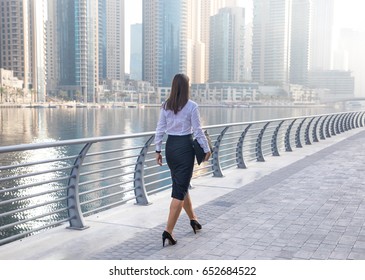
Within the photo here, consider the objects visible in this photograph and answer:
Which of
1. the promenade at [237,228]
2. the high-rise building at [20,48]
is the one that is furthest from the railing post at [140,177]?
the high-rise building at [20,48]

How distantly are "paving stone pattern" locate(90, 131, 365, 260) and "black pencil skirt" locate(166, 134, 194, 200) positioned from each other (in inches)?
26.3

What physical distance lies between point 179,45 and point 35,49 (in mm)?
62875

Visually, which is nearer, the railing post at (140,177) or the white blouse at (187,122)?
the white blouse at (187,122)

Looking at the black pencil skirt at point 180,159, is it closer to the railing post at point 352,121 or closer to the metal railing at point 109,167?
the metal railing at point 109,167

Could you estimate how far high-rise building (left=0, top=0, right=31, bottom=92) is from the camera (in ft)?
602

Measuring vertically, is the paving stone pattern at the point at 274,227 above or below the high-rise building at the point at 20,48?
below

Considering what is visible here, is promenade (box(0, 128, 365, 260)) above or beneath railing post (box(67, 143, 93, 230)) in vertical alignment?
beneath

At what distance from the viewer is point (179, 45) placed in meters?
199

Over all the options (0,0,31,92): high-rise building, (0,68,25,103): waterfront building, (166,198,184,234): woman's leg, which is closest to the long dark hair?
(166,198,184,234): woman's leg

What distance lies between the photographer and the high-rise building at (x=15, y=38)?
7229 inches

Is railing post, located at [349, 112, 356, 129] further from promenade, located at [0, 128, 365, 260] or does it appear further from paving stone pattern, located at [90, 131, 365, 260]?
promenade, located at [0, 128, 365, 260]

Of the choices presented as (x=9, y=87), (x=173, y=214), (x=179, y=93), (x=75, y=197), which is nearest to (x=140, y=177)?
(x=75, y=197)
